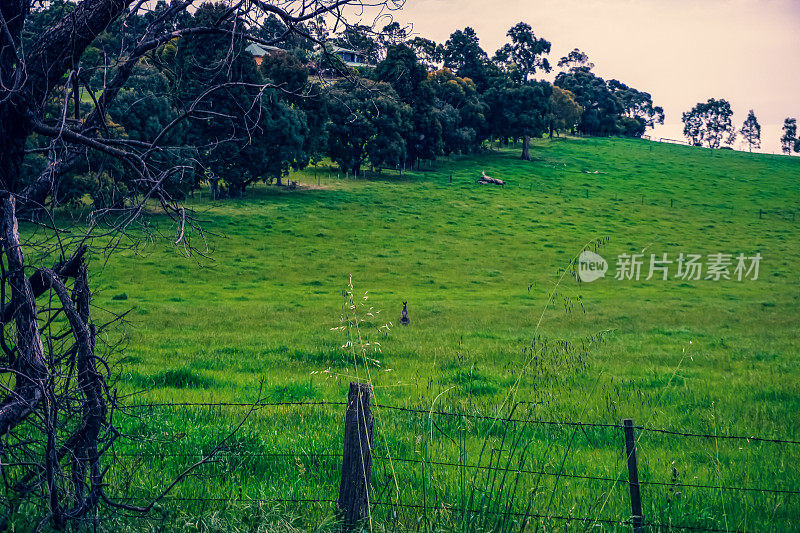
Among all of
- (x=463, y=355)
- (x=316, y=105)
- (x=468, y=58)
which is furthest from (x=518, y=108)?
(x=463, y=355)

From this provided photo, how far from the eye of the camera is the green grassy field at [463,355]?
561 cm

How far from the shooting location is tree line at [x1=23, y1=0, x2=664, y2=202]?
17.5 ft

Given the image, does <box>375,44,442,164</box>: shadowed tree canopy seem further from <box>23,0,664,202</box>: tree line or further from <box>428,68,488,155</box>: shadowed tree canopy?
<box>428,68,488,155</box>: shadowed tree canopy

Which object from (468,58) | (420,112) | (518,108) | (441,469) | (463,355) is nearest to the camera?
(441,469)

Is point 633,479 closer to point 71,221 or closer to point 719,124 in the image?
point 71,221

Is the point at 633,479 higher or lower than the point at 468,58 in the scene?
lower

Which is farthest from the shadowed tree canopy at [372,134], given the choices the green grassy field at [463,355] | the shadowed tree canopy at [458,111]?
the shadowed tree canopy at [458,111]

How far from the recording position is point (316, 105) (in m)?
47.6

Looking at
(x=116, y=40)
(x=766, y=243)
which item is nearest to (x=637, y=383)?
(x=116, y=40)

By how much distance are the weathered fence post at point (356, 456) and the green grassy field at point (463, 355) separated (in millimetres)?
252

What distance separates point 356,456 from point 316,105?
45.8m

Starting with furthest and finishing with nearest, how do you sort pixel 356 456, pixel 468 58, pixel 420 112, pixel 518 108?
pixel 468 58
pixel 518 108
pixel 420 112
pixel 356 456

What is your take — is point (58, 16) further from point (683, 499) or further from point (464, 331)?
point (464, 331)

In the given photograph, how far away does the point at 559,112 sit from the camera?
9781 cm
